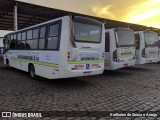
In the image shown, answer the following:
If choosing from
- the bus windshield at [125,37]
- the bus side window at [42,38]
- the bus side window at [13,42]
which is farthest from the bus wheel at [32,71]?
the bus windshield at [125,37]

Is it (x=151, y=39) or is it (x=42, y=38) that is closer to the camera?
(x=42, y=38)

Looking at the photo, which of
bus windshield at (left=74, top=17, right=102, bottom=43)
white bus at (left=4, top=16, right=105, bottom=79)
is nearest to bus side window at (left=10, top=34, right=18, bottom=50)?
white bus at (left=4, top=16, right=105, bottom=79)

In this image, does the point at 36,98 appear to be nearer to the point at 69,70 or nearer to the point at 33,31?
the point at 69,70

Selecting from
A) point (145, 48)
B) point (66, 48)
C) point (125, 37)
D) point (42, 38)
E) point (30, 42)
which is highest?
point (125, 37)

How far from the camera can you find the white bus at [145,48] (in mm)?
11539

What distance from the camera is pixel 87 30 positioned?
746 centimetres

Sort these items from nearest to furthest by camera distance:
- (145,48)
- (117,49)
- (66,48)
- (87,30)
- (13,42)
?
(66,48)
(87,30)
(117,49)
(145,48)
(13,42)

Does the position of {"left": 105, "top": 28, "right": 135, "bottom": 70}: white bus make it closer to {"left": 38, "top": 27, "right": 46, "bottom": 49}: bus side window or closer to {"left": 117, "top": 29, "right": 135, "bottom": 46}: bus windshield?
{"left": 117, "top": 29, "right": 135, "bottom": 46}: bus windshield

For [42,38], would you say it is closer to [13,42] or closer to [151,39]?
[13,42]

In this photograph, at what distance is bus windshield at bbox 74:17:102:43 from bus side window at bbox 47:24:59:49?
785 mm

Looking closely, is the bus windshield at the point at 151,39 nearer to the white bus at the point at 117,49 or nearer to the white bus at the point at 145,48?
the white bus at the point at 145,48

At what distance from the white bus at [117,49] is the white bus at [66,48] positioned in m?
1.66

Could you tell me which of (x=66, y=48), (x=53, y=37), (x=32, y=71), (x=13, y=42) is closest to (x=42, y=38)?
(x=53, y=37)

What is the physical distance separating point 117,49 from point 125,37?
1124mm
